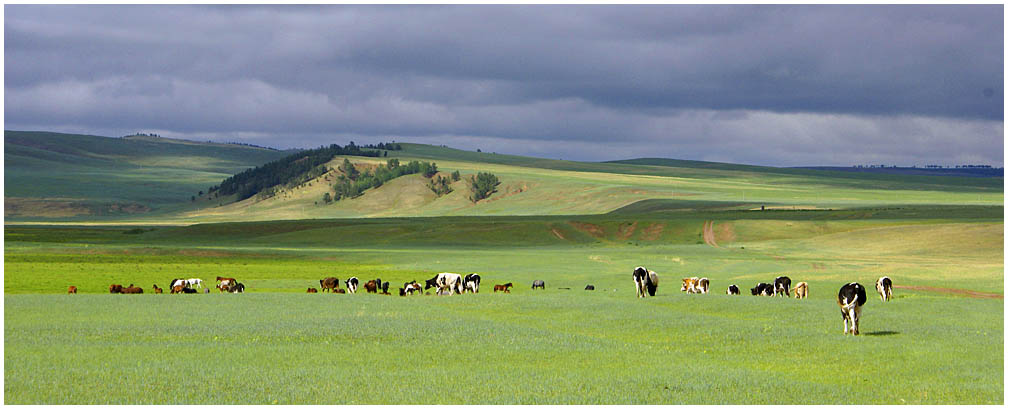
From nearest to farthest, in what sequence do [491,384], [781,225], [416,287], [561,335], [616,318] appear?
[491,384] < [561,335] < [616,318] < [416,287] < [781,225]

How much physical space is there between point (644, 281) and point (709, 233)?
243 feet

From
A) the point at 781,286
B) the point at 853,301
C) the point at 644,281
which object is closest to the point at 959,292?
the point at 781,286

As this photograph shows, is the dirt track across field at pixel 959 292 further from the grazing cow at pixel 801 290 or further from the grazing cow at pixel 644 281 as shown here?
the grazing cow at pixel 644 281

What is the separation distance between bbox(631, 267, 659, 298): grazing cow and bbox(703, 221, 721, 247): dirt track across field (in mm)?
62225

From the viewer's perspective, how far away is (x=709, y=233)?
Result: 370 feet

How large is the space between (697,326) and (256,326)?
40.7 feet

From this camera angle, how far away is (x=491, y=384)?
1981 cm

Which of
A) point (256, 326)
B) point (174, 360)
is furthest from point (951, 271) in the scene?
point (174, 360)

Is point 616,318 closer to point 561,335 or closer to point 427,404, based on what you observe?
point 561,335

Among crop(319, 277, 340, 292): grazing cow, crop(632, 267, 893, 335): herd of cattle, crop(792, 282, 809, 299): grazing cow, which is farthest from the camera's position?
crop(319, 277, 340, 292): grazing cow

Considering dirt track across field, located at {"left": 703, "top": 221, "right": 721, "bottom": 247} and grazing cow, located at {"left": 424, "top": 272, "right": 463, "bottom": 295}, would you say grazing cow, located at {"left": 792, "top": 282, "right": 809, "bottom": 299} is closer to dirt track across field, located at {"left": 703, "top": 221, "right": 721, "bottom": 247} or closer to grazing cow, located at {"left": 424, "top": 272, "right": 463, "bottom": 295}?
grazing cow, located at {"left": 424, "top": 272, "right": 463, "bottom": 295}

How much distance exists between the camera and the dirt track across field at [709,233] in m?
105

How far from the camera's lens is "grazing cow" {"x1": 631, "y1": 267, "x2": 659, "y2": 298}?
1576 inches

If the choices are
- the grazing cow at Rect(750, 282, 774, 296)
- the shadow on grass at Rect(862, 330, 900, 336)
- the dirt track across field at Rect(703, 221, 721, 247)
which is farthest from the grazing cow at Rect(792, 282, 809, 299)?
the dirt track across field at Rect(703, 221, 721, 247)
